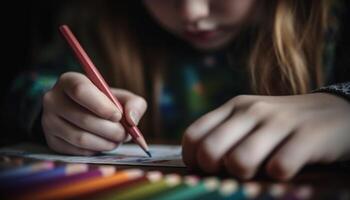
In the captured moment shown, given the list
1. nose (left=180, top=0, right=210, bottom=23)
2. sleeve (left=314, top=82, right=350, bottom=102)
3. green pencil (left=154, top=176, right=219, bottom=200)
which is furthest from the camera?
nose (left=180, top=0, right=210, bottom=23)

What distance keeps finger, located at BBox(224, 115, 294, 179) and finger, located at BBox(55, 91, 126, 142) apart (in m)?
0.14

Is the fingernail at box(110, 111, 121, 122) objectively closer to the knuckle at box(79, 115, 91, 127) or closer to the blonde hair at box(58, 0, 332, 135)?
the knuckle at box(79, 115, 91, 127)

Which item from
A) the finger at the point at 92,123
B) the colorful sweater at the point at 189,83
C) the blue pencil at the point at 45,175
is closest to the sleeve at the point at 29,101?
the colorful sweater at the point at 189,83

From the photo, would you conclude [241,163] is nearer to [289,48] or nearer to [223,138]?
[223,138]

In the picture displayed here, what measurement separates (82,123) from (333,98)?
217 millimetres

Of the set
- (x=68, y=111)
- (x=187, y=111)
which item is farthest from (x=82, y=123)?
(x=187, y=111)

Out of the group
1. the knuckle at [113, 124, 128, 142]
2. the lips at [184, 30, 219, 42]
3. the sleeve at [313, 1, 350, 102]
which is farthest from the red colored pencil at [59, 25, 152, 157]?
the sleeve at [313, 1, 350, 102]

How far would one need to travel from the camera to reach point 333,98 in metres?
0.35

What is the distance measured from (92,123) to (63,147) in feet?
0.16

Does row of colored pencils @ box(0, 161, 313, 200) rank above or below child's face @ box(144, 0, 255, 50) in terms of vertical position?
below

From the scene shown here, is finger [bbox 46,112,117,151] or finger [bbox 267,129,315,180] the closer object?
finger [bbox 267,129,315,180]

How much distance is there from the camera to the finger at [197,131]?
0.30 metres

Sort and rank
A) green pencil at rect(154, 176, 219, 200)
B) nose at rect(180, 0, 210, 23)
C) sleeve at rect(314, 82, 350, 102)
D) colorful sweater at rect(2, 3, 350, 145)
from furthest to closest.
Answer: colorful sweater at rect(2, 3, 350, 145)
nose at rect(180, 0, 210, 23)
sleeve at rect(314, 82, 350, 102)
green pencil at rect(154, 176, 219, 200)

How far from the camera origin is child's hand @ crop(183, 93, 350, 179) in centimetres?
28
